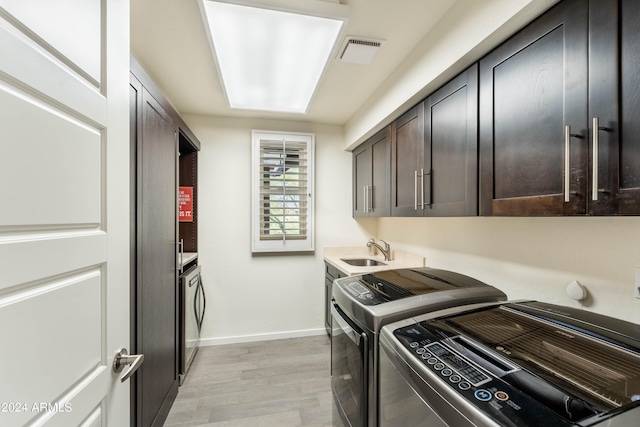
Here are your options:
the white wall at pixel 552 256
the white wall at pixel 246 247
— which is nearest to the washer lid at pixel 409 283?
the white wall at pixel 552 256

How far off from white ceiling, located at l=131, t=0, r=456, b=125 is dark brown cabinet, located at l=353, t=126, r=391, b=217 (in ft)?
1.43

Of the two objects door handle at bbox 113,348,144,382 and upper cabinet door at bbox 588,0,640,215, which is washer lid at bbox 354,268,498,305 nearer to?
upper cabinet door at bbox 588,0,640,215

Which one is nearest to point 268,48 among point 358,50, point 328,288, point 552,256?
point 358,50

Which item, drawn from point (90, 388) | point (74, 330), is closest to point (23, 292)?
point (74, 330)

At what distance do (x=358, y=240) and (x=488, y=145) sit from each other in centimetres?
225

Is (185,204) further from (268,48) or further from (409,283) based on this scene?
(409,283)

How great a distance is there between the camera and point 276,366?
2590mm

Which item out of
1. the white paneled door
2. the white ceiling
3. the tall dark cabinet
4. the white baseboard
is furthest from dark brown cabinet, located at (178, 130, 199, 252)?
the white paneled door

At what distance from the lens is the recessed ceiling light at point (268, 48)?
1.48 m

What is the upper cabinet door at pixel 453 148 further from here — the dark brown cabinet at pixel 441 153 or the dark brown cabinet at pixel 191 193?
the dark brown cabinet at pixel 191 193

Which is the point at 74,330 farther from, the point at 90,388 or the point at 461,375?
the point at 461,375

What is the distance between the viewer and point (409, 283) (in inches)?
61.2

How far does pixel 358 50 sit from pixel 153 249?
178 centimetres

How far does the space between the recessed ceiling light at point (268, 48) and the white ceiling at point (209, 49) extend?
99 mm
